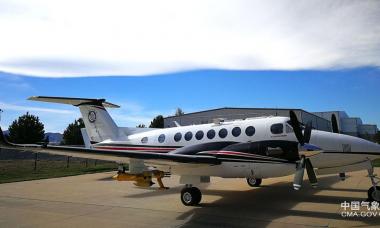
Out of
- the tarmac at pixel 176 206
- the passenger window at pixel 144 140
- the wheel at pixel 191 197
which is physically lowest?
the tarmac at pixel 176 206

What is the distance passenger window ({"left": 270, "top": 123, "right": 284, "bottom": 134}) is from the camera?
37.2 feet

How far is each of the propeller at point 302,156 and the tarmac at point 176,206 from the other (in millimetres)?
1013

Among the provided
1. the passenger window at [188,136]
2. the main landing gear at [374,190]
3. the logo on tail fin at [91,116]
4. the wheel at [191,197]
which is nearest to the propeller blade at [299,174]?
the main landing gear at [374,190]

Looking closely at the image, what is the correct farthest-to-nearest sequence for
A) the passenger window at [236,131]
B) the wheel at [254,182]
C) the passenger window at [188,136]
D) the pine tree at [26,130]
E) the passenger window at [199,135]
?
the pine tree at [26,130]
the wheel at [254,182]
the passenger window at [188,136]
the passenger window at [199,135]
the passenger window at [236,131]

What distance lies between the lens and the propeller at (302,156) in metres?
9.26

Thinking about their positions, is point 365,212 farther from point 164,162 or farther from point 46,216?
point 46,216

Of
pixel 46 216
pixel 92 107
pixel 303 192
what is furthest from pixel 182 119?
pixel 46 216

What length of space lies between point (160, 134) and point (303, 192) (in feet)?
21.6

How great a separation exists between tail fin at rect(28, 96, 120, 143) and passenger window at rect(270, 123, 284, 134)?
358 inches

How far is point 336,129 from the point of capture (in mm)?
12273

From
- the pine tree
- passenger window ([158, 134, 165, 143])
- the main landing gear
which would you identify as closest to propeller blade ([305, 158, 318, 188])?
the main landing gear

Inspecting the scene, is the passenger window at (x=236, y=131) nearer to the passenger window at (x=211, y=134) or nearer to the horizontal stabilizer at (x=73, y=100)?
the passenger window at (x=211, y=134)

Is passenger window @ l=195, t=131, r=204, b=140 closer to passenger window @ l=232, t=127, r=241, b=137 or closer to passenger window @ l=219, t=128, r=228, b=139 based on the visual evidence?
passenger window @ l=219, t=128, r=228, b=139

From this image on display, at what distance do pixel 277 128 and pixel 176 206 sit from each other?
4.32 metres
